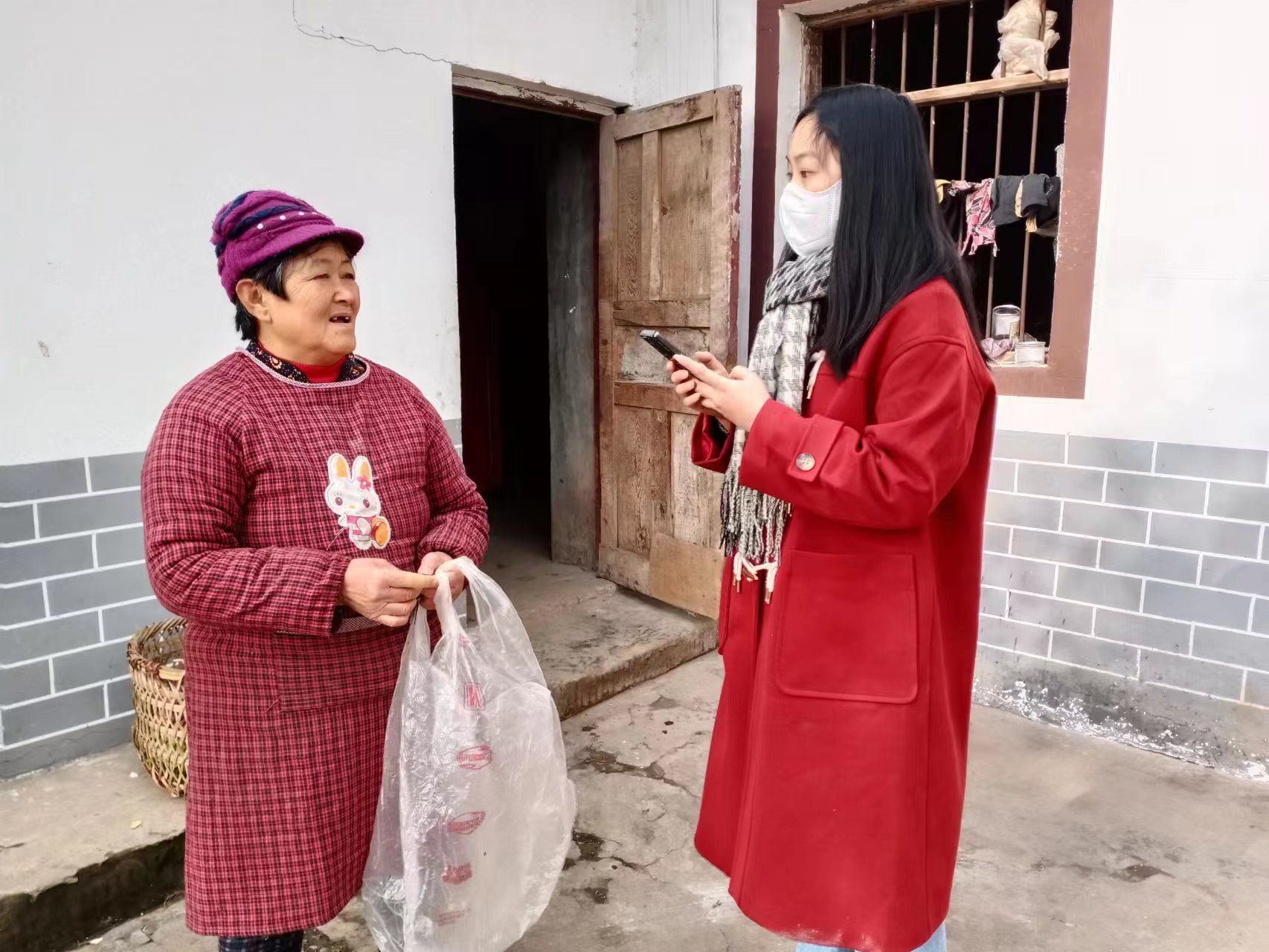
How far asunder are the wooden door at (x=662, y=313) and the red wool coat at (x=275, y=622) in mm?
2405

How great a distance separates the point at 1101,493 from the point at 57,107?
342cm

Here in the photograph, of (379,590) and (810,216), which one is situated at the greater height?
(810,216)

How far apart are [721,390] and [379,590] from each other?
61 cm

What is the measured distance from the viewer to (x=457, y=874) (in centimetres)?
157

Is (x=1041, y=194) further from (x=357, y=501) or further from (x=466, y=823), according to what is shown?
(x=466, y=823)

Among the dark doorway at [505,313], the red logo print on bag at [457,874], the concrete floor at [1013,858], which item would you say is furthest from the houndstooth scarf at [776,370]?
the dark doorway at [505,313]

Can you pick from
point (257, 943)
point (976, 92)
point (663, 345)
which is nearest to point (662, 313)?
point (976, 92)

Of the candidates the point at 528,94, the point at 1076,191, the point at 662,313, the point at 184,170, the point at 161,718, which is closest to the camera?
the point at 161,718

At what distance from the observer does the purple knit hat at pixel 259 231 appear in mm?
1487

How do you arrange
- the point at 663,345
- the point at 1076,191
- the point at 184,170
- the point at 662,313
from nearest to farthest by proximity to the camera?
the point at 663,345 < the point at 184,170 < the point at 1076,191 < the point at 662,313

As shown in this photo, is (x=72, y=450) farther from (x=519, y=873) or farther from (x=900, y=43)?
(x=900, y=43)

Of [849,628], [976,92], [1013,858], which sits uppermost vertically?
[976,92]

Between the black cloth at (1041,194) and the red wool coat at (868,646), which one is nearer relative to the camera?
the red wool coat at (868,646)

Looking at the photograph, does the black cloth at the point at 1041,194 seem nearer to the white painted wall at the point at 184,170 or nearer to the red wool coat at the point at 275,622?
the white painted wall at the point at 184,170
